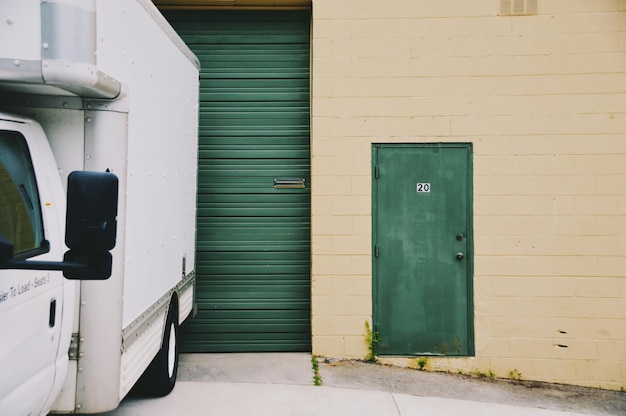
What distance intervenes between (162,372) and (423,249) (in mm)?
3126

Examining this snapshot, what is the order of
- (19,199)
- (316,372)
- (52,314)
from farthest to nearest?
(316,372)
(52,314)
(19,199)

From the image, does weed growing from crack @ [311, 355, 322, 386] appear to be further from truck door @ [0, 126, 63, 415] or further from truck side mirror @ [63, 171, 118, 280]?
truck side mirror @ [63, 171, 118, 280]

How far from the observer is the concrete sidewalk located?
512cm

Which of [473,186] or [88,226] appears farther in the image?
[473,186]

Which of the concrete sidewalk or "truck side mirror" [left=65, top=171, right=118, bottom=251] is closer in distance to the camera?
"truck side mirror" [left=65, top=171, right=118, bottom=251]

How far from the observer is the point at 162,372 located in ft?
16.9

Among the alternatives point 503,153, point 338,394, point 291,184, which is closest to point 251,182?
point 291,184

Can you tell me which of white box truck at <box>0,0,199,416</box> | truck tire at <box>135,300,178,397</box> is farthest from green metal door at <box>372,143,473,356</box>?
white box truck at <box>0,0,199,416</box>

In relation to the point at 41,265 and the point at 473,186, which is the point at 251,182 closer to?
the point at 473,186

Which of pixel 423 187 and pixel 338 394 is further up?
pixel 423 187

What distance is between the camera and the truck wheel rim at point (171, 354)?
5.33 metres

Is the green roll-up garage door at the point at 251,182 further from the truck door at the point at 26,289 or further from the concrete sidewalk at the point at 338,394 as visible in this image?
the truck door at the point at 26,289

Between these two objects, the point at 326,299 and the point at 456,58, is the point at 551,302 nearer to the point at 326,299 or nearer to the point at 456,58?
the point at 326,299

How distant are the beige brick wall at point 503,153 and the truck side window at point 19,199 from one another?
12.6 ft
